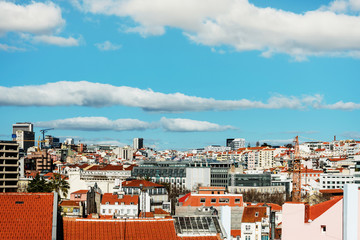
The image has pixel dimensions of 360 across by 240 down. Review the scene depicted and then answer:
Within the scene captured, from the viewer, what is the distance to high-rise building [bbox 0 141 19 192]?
4956 inches

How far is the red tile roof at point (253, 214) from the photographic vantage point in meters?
83.4

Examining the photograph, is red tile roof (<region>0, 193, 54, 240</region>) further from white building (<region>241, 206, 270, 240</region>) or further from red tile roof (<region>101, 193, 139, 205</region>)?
red tile roof (<region>101, 193, 139, 205</region>)

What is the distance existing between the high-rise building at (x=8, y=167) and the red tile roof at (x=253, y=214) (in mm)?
62903

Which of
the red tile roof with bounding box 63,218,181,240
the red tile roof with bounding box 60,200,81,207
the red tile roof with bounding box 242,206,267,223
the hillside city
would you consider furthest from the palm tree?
the red tile roof with bounding box 63,218,181,240

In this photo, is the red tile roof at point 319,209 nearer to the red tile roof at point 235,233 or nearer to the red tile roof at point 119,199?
the red tile roof at point 235,233

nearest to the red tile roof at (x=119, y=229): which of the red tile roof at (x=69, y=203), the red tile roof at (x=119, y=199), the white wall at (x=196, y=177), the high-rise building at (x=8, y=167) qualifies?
the red tile roof at (x=69, y=203)

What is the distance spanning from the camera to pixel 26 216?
113 feet

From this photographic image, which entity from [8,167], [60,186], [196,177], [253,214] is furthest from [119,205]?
[196,177]

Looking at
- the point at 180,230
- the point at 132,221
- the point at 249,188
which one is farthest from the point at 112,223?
the point at 249,188

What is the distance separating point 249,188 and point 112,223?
488ft

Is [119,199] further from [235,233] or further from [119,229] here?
[119,229]

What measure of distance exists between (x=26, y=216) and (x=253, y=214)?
180 ft

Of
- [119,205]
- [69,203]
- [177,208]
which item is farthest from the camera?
[119,205]

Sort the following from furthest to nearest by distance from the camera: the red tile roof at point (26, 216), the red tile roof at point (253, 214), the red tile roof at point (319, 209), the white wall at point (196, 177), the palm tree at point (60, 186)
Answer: the white wall at point (196, 177) → the palm tree at point (60, 186) → the red tile roof at point (253, 214) → the red tile roof at point (26, 216) → the red tile roof at point (319, 209)
